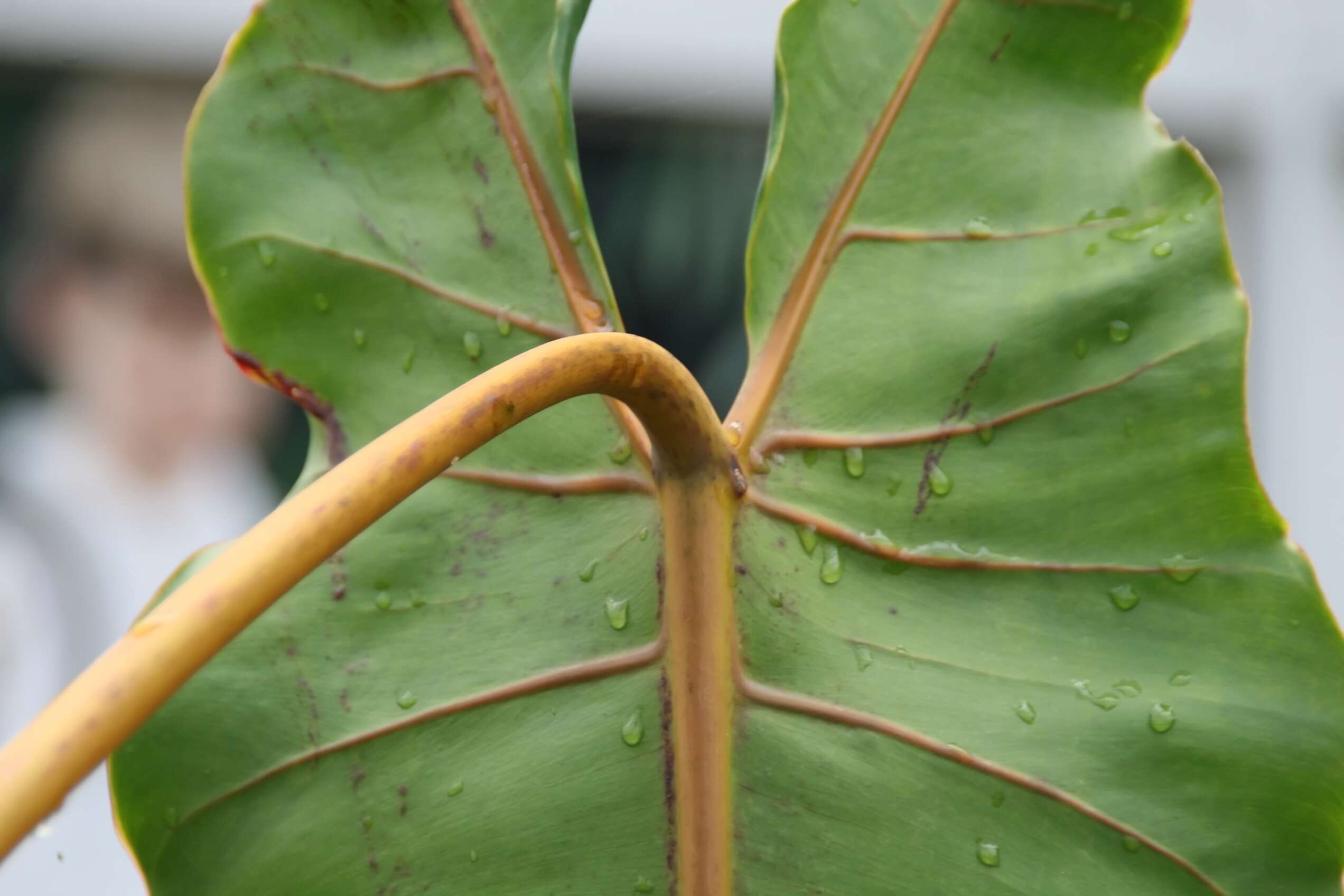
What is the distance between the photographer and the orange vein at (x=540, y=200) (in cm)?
45

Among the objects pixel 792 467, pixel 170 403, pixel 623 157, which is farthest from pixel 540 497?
pixel 170 403

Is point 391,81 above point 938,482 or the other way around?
above

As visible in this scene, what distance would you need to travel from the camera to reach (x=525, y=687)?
17.3 inches

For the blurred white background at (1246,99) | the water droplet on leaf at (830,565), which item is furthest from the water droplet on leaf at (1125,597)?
the blurred white background at (1246,99)

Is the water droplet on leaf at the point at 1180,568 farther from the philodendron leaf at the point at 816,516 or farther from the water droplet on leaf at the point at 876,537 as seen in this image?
the water droplet on leaf at the point at 876,537

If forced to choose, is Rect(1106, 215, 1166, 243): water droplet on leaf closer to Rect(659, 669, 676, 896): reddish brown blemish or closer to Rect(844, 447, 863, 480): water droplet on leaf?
Rect(844, 447, 863, 480): water droplet on leaf

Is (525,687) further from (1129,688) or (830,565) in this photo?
(1129,688)

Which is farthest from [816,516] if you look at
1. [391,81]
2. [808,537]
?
[391,81]

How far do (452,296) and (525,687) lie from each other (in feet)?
0.53

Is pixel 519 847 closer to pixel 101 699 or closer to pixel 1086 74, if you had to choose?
pixel 101 699

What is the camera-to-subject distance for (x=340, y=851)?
428mm

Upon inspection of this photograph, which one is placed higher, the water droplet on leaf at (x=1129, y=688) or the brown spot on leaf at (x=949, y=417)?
the brown spot on leaf at (x=949, y=417)

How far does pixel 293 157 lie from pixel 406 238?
0.06 metres

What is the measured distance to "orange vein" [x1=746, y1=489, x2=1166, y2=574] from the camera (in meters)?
0.44
